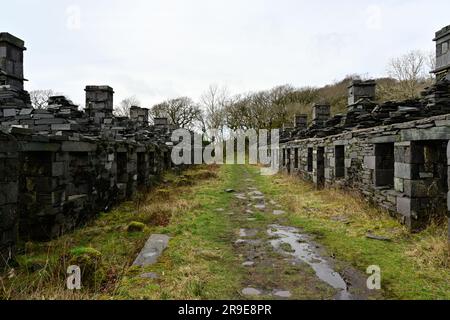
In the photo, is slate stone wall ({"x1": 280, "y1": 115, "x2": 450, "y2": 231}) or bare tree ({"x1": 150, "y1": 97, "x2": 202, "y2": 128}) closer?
slate stone wall ({"x1": 280, "y1": 115, "x2": 450, "y2": 231})

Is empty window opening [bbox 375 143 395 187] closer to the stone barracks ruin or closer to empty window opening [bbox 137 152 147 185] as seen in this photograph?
the stone barracks ruin

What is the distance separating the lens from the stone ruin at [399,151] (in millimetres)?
6449

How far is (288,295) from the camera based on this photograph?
151 inches

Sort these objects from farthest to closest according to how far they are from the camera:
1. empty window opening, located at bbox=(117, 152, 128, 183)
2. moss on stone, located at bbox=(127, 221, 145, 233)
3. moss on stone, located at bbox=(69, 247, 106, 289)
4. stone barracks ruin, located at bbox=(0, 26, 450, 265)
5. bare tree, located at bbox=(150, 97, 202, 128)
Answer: bare tree, located at bbox=(150, 97, 202, 128) < empty window opening, located at bbox=(117, 152, 128, 183) < moss on stone, located at bbox=(127, 221, 145, 233) < stone barracks ruin, located at bbox=(0, 26, 450, 265) < moss on stone, located at bbox=(69, 247, 106, 289)

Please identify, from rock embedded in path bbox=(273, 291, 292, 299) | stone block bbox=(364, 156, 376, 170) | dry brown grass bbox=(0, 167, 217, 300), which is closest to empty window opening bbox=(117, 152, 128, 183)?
dry brown grass bbox=(0, 167, 217, 300)

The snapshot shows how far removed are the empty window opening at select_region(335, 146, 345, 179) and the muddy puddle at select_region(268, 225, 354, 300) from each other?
16.2 feet

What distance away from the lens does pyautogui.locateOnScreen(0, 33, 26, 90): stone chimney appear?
26.7ft

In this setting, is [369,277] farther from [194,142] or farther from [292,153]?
[194,142]

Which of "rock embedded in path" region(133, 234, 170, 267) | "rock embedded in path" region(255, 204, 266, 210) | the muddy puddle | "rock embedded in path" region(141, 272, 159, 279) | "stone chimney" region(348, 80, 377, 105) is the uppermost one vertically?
"stone chimney" region(348, 80, 377, 105)

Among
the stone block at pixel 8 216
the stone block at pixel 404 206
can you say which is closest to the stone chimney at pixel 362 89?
the stone block at pixel 404 206

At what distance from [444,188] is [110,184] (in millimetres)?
8309
